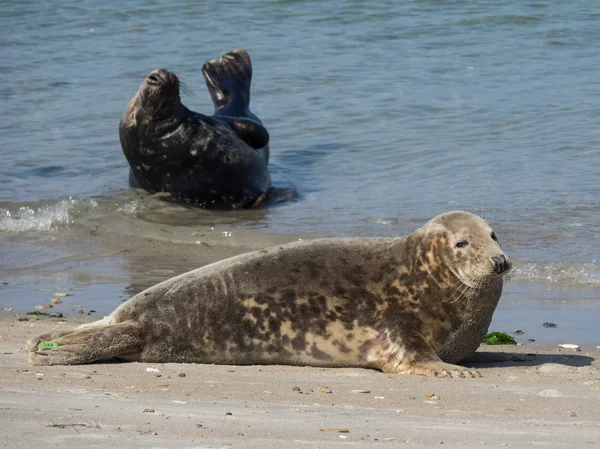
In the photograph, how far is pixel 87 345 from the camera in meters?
5.62

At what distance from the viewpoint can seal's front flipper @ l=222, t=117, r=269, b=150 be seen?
39.1ft

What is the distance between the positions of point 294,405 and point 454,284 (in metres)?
1.53

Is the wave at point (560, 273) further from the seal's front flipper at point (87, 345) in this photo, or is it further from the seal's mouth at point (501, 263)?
the seal's front flipper at point (87, 345)

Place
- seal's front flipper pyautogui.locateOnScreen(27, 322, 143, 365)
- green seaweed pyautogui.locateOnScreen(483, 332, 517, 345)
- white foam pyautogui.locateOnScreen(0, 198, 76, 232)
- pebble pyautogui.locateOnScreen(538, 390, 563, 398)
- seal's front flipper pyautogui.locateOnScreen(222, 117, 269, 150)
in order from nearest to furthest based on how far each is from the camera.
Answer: pebble pyautogui.locateOnScreen(538, 390, 563, 398) < seal's front flipper pyautogui.locateOnScreen(27, 322, 143, 365) < green seaweed pyautogui.locateOnScreen(483, 332, 517, 345) < white foam pyautogui.locateOnScreen(0, 198, 76, 232) < seal's front flipper pyautogui.locateOnScreen(222, 117, 269, 150)

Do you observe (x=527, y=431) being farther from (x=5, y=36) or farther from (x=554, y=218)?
(x=5, y=36)

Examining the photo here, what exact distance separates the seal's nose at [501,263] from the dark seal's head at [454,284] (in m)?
0.17

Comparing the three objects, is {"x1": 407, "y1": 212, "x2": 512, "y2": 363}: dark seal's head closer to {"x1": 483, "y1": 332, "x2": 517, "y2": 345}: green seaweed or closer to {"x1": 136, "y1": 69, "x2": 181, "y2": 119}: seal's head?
{"x1": 483, "y1": 332, "x2": 517, "y2": 345}: green seaweed

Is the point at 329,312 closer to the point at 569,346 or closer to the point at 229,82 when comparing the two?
the point at 569,346

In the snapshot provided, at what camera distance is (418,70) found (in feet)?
59.7

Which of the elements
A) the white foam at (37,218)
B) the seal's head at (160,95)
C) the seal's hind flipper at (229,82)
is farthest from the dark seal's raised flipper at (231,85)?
the white foam at (37,218)

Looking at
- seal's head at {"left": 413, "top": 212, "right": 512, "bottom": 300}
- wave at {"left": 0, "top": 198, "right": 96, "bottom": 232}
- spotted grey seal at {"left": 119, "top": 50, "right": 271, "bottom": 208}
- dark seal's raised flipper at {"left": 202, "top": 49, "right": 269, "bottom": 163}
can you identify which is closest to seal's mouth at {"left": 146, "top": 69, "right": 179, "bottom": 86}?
spotted grey seal at {"left": 119, "top": 50, "right": 271, "bottom": 208}

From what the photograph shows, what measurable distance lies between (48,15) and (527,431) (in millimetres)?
23027

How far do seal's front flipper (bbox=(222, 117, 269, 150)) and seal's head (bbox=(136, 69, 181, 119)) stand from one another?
639 millimetres

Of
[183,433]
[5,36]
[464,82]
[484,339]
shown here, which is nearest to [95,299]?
[484,339]
